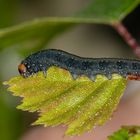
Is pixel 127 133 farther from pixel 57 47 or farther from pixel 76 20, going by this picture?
pixel 57 47

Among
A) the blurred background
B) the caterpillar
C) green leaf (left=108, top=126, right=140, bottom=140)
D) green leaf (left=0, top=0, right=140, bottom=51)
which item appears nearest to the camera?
green leaf (left=108, top=126, right=140, bottom=140)

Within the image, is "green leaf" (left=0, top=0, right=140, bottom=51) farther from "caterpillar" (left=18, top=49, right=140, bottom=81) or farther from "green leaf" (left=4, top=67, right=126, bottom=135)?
"green leaf" (left=4, top=67, right=126, bottom=135)

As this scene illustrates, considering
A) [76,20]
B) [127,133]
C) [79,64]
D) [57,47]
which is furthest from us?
[57,47]

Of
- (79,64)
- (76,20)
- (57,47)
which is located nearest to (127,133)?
(79,64)

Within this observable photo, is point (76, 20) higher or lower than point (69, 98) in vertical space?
higher

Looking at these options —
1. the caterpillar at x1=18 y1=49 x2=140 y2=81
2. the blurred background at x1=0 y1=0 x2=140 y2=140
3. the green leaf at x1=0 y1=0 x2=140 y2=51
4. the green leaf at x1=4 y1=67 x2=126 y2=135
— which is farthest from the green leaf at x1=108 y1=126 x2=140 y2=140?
the blurred background at x1=0 y1=0 x2=140 y2=140

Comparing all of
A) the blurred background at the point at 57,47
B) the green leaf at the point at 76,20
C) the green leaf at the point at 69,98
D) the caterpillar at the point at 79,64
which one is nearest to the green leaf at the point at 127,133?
the green leaf at the point at 69,98

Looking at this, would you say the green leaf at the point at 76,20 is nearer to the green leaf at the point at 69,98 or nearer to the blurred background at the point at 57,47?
the blurred background at the point at 57,47

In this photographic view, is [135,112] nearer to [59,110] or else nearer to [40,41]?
[40,41]
